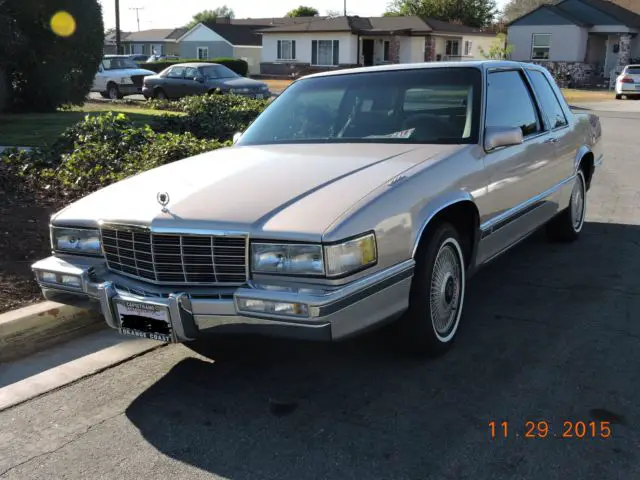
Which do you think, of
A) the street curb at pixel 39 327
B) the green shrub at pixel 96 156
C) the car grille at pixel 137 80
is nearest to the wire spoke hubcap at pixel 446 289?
the street curb at pixel 39 327

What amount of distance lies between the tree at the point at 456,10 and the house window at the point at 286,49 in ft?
69.2

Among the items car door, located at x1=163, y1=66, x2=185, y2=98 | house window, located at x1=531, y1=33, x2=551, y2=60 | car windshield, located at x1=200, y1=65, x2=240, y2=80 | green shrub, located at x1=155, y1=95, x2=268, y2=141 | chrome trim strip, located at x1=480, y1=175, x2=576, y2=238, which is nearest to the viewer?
chrome trim strip, located at x1=480, y1=175, x2=576, y2=238

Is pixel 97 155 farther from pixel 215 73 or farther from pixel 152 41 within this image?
pixel 152 41

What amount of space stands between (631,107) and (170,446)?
27879mm

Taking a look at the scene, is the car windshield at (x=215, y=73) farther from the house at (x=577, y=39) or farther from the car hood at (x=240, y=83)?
the house at (x=577, y=39)

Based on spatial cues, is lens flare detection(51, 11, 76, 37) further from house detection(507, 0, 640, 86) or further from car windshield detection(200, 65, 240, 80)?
house detection(507, 0, 640, 86)

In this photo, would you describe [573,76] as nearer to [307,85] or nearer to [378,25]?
[378,25]

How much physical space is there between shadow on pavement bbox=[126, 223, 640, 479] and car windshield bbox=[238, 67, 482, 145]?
137 centimetres

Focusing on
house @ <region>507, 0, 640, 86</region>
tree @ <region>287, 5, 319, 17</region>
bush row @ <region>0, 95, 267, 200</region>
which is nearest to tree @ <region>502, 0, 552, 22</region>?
tree @ <region>287, 5, 319, 17</region>

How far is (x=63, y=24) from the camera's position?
17906 mm

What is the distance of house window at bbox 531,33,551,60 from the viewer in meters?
44.6

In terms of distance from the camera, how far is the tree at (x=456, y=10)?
6581 cm

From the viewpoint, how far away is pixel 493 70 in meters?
5.36

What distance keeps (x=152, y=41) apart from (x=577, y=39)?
53234 millimetres
